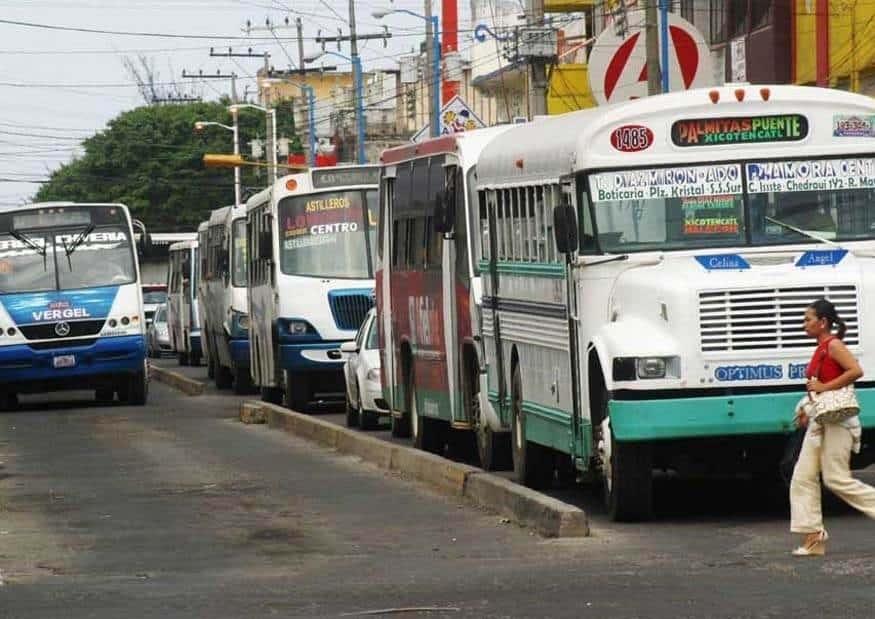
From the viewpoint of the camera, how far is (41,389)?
3447 centimetres

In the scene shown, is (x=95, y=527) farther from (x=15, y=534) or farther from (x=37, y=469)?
(x=37, y=469)

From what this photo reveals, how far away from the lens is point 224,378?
134ft

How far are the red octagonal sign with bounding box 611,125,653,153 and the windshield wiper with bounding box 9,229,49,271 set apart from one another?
2083 cm

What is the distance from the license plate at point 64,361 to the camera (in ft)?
111

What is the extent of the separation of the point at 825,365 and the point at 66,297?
76.0 ft

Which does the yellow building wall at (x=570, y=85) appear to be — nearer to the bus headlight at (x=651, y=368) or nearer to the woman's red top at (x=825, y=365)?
the bus headlight at (x=651, y=368)

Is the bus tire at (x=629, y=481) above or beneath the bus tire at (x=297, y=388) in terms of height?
above

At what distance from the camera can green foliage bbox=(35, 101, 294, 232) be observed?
4417 inches

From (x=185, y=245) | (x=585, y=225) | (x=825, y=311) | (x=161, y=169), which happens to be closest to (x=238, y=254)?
(x=185, y=245)

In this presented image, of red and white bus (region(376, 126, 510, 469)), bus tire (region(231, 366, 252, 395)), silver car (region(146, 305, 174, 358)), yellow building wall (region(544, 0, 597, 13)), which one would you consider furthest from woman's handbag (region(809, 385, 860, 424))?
silver car (region(146, 305, 174, 358))

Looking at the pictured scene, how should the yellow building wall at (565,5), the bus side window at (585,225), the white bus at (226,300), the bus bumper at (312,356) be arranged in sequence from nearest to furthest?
the bus side window at (585,225), the bus bumper at (312,356), the white bus at (226,300), the yellow building wall at (565,5)

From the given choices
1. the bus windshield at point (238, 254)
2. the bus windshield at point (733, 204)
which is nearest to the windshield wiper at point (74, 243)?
the bus windshield at point (238, 254)

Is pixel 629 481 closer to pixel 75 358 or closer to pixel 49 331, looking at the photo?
pixel 75 358

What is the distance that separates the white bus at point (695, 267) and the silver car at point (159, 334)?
52.0 meters
